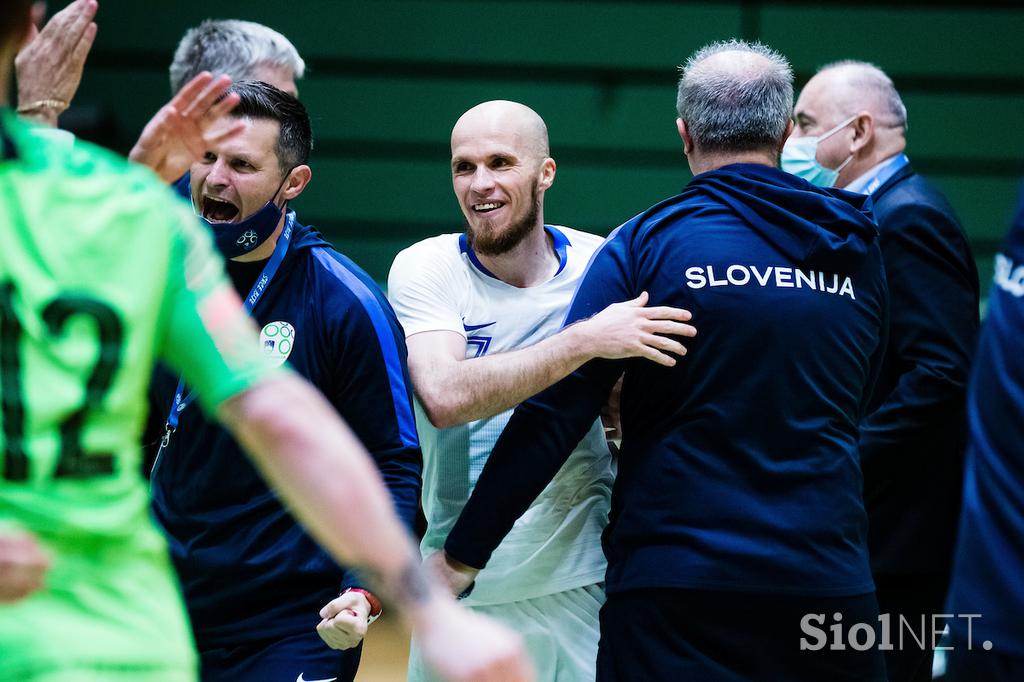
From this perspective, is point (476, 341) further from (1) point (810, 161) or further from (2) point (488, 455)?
(1) point (810, 161)

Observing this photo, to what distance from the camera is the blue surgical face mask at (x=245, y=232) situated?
324cm

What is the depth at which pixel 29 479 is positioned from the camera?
4.42 feet

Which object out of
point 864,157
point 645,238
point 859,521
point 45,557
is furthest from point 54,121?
point 864,157

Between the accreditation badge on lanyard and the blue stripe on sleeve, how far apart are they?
0.50ft

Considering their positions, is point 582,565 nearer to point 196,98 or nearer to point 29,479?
point 196,98

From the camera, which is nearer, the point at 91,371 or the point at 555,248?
the point at 91,371

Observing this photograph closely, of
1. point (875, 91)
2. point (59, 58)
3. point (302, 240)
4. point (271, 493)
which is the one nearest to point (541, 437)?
point (271, 493)

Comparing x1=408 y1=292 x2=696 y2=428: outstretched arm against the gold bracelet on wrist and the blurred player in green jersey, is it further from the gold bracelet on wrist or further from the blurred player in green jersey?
the blurred player in green jersey

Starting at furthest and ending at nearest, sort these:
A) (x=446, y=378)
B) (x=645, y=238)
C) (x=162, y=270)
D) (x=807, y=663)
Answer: (x=446, y=378), (x=645, y=238), (x=807, y=663), (x=162, y=270)

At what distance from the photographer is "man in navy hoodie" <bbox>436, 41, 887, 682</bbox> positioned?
268 centimetres

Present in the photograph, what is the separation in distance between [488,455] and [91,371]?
83.0 inches

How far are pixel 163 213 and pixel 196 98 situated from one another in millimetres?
884

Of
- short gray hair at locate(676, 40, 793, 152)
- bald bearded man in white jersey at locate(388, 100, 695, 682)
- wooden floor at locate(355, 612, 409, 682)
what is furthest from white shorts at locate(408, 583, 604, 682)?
wooden floor at locate(355, 612, 409, 682)

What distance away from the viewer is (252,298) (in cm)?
324
